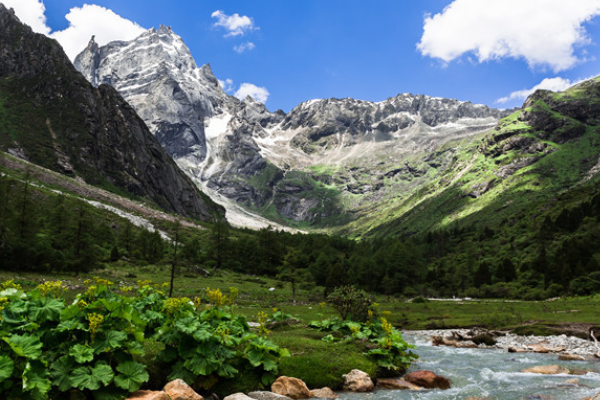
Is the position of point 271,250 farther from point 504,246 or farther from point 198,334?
point 198,334

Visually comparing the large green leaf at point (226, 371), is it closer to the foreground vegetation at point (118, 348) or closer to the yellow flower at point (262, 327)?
the foreground vegetation at point (118, 348)

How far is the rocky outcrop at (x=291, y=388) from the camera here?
54.9ft

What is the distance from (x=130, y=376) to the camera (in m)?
12.9

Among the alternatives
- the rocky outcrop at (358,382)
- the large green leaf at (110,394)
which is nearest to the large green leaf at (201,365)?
the large green leaf at (110,394)

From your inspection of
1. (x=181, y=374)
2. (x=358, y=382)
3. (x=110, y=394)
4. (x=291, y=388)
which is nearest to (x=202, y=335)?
(x=181, y=374)

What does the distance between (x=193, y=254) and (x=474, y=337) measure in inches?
2954

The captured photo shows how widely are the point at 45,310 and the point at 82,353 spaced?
7.08 feet

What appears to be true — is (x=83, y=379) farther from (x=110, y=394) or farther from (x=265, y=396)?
(x=265, y=396)

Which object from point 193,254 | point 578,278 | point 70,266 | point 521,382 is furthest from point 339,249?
point 521,382

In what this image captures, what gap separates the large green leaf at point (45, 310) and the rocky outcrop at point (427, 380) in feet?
58.2

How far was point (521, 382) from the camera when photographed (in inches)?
842

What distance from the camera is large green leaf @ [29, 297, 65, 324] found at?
42.0 feet

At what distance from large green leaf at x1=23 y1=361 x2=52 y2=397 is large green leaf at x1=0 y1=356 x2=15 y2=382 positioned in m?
0.36

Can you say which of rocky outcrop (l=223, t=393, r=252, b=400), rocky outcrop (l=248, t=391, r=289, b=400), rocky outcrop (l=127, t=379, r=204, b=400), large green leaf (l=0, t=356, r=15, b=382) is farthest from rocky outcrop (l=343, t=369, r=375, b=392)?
large green leaf (l=0, t=356, r=15, b=382)
